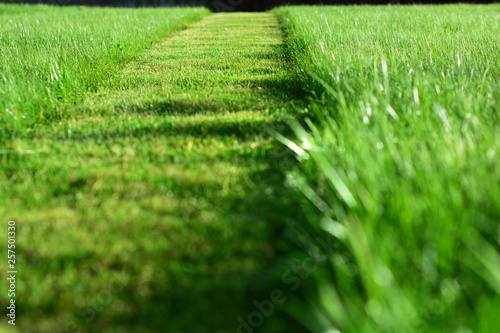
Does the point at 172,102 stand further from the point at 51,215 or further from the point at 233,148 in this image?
the point at 51,215

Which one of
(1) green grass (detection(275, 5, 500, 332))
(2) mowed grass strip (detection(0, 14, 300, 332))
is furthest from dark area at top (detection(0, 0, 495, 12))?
(1) green grass (detection(275, 5, 500, 332))

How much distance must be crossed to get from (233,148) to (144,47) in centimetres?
349

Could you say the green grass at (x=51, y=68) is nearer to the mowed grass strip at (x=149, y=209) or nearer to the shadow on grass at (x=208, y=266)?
the mowed grass strip at (x=149, y=209)

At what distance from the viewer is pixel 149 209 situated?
1.74 metres

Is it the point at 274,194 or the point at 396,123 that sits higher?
the point at 396,123

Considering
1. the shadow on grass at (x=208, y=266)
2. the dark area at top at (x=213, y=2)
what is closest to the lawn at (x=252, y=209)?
the shadow on grass at (x=208, y=266)

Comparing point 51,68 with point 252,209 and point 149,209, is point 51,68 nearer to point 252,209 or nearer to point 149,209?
point 149,209

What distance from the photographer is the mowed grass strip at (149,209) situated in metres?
1.28

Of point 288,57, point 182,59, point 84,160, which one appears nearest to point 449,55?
point 288,57

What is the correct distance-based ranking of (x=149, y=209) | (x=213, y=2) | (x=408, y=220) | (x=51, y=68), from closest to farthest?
(x=408, y=220) → (x=149, y=209) → (x=51, y=68) → (x=213, y=2)

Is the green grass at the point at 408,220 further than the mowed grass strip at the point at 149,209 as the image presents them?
No

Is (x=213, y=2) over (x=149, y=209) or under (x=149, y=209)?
over

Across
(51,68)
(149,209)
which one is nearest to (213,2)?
(51,68)

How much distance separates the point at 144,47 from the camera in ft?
17.5
